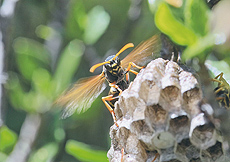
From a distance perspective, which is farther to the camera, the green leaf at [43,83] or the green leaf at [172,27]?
the green leaf at [43,83]

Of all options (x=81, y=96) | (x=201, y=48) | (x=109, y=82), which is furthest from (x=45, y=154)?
(x=201, y=48)

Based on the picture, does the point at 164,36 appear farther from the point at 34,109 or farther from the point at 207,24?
the point at 34,109

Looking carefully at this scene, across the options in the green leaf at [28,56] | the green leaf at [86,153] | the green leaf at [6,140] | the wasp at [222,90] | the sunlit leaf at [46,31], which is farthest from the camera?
the sunlit leaf at [46,31]

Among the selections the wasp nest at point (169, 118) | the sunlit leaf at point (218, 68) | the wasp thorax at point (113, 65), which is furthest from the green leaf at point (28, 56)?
the sunlit leaf at point (218, 68)

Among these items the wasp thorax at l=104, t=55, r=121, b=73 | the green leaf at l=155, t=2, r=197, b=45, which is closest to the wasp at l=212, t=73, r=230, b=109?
the green leaf at l=155, t=2, r=197, b=45

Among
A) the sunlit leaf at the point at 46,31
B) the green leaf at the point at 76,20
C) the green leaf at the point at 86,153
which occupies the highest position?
the sunlit leaf at the point at 46,31

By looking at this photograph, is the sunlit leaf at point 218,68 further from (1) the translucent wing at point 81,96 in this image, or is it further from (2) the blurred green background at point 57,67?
(1) the translucent wing at point 81,96

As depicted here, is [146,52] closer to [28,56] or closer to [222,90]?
[222,90]
